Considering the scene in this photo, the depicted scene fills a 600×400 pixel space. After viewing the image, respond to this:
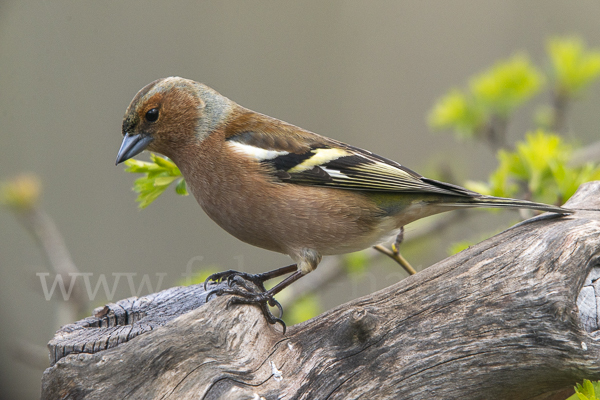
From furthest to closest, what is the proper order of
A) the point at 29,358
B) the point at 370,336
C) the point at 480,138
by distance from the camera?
the point at 480,138 → the point at 29,358 → the point at 370,336

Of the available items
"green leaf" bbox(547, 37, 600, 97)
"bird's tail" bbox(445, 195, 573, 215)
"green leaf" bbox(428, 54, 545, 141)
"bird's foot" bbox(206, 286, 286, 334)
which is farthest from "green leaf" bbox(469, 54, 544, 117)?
"bird's foot" bbox(206, 286, 286, 334)

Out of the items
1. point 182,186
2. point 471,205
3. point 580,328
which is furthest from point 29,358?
point 580,328

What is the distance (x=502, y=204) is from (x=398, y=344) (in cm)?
94

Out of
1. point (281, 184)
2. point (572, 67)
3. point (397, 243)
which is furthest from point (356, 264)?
point (572, 67)

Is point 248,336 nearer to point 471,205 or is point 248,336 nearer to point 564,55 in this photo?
point 471,205

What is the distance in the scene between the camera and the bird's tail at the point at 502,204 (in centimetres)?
250

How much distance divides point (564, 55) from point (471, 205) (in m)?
2.43

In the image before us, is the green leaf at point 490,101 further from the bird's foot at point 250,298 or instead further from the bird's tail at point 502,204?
the bird's foot at point 250,298

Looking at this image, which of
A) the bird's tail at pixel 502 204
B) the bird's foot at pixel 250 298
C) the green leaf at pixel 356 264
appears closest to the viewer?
the bird's foot at pixel 250 298

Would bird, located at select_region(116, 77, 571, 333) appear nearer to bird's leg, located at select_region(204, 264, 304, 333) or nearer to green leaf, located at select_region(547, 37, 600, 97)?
bird's leg, located at select_region(204, 264, 304, 333)

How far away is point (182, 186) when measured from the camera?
320 centimetres

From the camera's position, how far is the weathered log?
207 cm

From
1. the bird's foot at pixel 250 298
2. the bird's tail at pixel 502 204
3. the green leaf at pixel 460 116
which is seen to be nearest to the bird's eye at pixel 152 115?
the bird's foot at pixel 250 298

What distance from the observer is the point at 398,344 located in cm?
225
